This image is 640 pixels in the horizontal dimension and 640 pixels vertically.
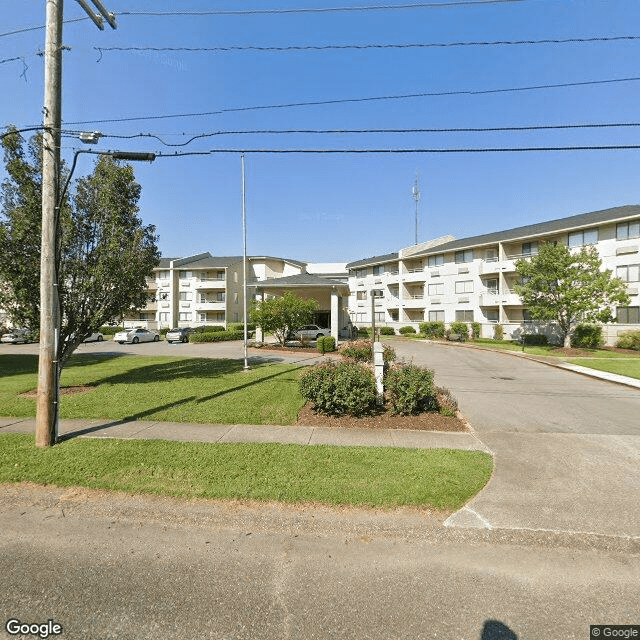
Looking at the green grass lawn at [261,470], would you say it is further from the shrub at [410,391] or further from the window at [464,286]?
the window at [464,286]

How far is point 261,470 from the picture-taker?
4.85m

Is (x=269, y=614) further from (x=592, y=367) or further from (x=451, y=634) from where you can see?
(x=592, y=367)

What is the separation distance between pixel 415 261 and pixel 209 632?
144ft

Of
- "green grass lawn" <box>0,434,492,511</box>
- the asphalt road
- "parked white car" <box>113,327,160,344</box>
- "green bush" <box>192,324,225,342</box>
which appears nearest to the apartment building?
"green bush" <box>192,324,225,342</box>

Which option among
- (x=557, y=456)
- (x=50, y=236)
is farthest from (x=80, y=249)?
(x=557, y=456)

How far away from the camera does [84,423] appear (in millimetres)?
7105

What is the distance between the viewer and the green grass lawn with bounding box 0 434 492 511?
4.21m

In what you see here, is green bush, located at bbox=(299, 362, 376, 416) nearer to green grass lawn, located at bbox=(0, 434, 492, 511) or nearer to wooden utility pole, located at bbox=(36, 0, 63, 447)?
green grass lawn, located at bbox=(0, 434, 492, 511)

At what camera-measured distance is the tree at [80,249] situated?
904cm

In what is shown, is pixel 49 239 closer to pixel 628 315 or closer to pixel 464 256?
pixel 628 315

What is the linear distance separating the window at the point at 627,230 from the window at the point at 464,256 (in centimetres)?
1243

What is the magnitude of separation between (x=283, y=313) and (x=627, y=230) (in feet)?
93.3

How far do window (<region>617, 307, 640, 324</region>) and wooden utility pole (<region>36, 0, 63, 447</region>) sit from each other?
1406 inches

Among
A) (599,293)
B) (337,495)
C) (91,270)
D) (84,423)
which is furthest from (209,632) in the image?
(599,293)
